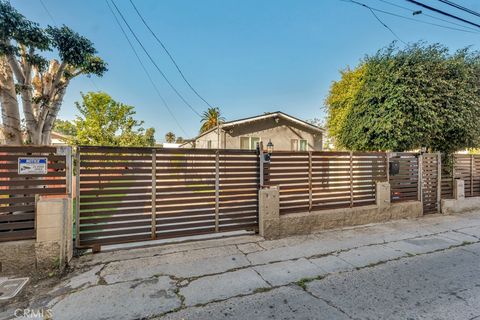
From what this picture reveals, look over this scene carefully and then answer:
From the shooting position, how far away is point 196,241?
4.92 metres

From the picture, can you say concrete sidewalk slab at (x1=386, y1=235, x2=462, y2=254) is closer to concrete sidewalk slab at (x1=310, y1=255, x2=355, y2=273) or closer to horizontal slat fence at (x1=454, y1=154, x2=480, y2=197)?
concrete sidewalk slab at (x1=310, y1=255, x2=355, y2=273)

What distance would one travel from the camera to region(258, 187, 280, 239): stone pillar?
517 centimetres

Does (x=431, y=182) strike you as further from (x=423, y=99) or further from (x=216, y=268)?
(x=216, y=268)

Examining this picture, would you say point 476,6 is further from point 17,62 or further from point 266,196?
point 17,62

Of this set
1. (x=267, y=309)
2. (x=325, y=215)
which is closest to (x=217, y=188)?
(x=267, y=309)

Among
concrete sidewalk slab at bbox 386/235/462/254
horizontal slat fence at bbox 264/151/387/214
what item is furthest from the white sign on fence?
concrete sidewalk slab at bbox 386/235/462/254

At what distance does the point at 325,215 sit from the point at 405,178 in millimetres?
3148

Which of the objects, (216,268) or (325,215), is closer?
(216,268)

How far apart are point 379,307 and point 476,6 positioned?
30.2ft

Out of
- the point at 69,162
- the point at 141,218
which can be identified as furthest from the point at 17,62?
the point at 141,218

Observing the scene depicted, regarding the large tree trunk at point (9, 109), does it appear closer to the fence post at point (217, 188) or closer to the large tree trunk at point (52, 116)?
the large tree trunk at point (52, 116)

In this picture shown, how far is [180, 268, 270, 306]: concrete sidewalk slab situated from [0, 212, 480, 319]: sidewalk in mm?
12

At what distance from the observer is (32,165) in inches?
145

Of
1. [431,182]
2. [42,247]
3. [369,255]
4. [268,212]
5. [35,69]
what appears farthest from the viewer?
[431,182]
